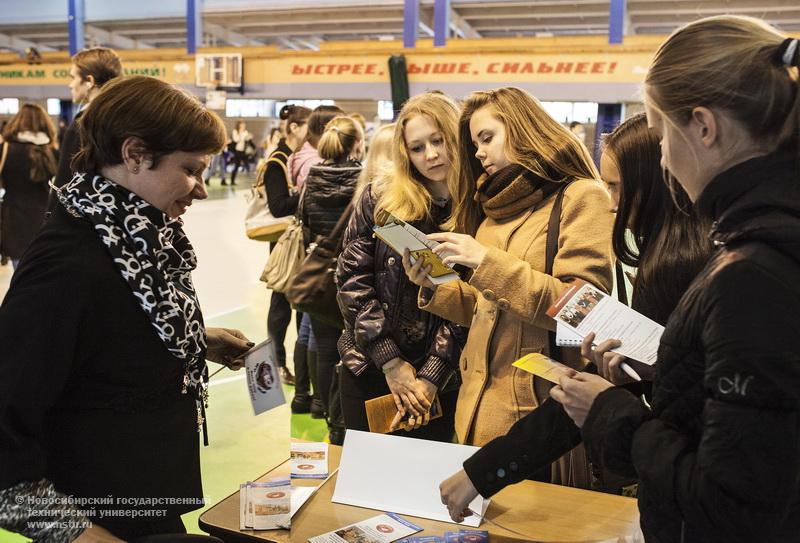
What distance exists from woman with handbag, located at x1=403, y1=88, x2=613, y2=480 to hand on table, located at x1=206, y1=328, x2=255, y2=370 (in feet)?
1.90

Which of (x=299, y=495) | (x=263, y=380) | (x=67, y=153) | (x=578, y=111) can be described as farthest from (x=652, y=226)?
(x=578, y=111)

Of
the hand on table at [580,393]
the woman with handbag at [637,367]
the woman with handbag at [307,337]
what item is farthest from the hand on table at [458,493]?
the woman with handbag at [307,337]

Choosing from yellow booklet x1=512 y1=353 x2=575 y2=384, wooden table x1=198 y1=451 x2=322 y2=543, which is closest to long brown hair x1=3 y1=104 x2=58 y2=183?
wooden table x1=198 y1=451 x2=322 y2=543

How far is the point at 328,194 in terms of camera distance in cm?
398

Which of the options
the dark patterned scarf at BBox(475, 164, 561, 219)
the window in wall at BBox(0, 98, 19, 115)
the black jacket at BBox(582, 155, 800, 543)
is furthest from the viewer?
the window in wall at BBox(0, 98, 19, 115)

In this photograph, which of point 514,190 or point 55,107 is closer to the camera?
point 514,190

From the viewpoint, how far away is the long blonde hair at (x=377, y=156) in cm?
310

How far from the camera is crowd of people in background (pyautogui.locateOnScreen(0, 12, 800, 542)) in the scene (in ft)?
3.13

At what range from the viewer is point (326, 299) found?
11.8ft

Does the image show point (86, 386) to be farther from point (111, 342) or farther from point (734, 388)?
point (734, 388)

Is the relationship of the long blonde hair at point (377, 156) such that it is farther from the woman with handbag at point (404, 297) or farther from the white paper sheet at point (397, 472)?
the white paper sheet at point (397, 472)

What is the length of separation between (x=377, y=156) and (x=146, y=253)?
2.01 m

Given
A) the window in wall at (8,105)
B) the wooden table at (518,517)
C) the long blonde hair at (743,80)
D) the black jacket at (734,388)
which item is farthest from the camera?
the window in wall at (8,105)

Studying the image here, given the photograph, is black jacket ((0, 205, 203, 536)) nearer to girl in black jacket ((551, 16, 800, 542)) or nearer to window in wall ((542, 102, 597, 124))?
girl in black jacket ((551, 16, 800, 542))
